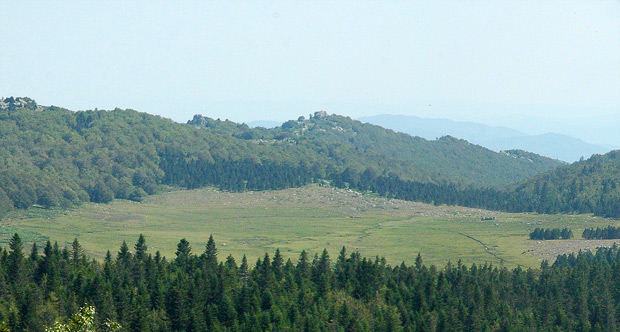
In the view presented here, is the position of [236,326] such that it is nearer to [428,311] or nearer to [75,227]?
[428,311]

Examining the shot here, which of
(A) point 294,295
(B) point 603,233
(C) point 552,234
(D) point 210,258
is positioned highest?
(B) point 603,233

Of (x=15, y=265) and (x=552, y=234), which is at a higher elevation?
(x=552, y=234)

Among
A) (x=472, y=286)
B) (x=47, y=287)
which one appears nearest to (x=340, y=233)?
(x=472, y=286)

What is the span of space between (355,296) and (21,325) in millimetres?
40956

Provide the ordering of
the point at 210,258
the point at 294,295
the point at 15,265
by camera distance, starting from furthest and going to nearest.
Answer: the point at 210,258, the point at 294,295, the point at 15,265

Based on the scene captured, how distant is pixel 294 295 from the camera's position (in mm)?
101438

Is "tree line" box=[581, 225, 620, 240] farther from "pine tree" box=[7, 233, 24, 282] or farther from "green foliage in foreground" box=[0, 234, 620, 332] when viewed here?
"pine tree" box=[7, 233, 24, 282]

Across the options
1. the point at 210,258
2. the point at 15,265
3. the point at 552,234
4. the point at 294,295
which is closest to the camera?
the point at 15,265

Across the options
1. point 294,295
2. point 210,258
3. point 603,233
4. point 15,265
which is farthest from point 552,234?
point 15,265

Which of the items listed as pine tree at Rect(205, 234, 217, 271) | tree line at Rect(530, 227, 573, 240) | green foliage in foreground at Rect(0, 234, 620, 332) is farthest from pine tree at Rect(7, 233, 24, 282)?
tree line at Rect(530, 227, 573, 240)

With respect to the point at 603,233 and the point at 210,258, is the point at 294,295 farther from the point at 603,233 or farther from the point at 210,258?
the point at 603,233

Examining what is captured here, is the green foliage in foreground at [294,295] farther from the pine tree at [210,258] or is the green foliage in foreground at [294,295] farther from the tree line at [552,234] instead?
the tree line at [552,234]

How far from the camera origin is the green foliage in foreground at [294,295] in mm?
89500

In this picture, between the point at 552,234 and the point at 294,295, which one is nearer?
the point at 294,295
